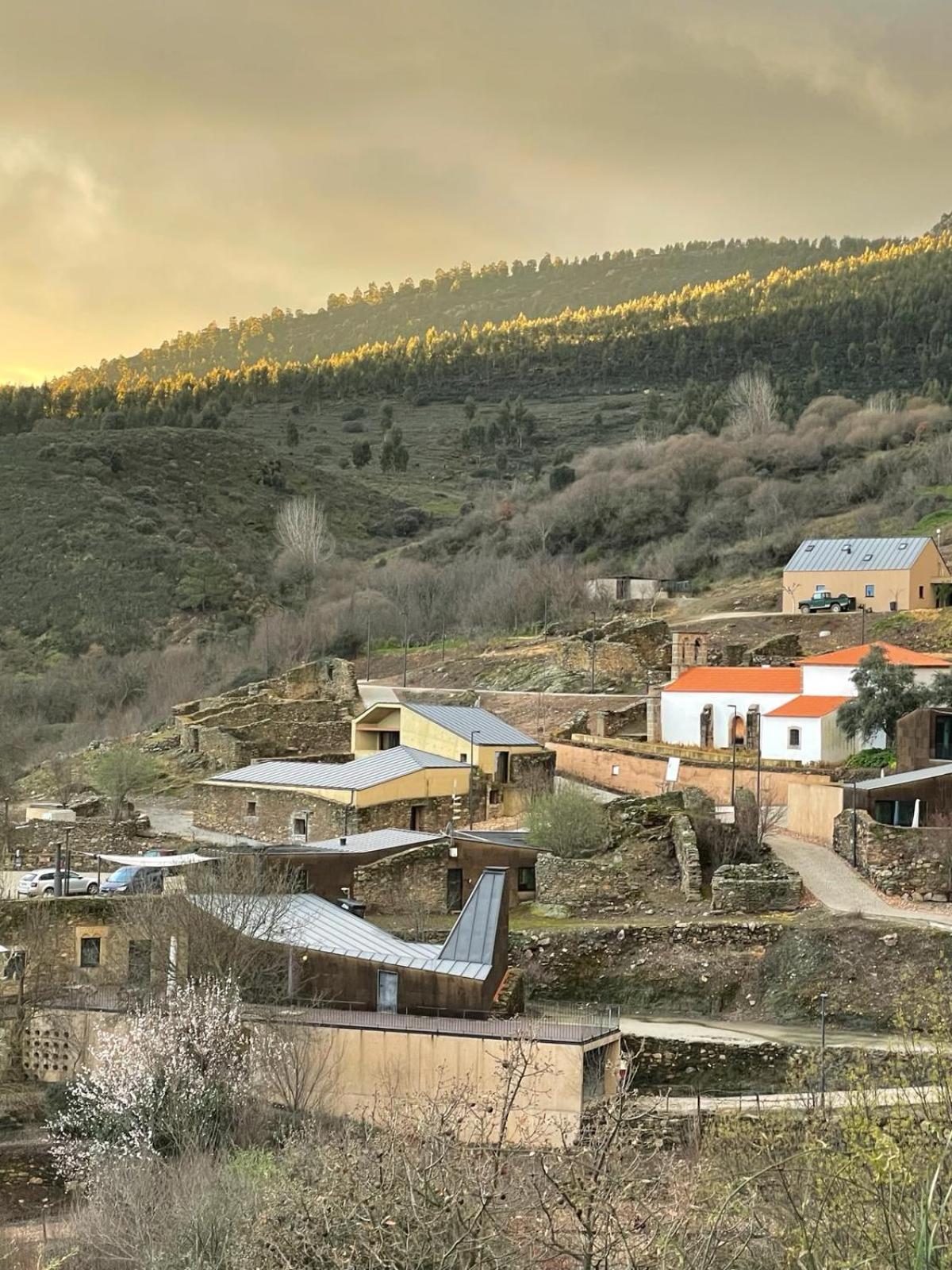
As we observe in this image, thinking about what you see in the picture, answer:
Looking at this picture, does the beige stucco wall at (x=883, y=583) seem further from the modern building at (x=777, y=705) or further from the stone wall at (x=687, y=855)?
the stone wall at (x=687, y=855)

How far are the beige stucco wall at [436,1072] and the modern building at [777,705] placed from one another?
731 inches

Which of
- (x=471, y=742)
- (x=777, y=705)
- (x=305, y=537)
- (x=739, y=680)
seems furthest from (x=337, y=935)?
(x=305, y=537)

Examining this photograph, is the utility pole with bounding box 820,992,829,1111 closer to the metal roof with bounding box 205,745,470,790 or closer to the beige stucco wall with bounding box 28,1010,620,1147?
the beige stucco wall with bounding box 28,1010,620,1147

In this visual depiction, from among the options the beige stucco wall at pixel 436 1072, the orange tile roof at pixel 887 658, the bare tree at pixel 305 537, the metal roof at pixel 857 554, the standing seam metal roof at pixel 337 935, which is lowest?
the beige stucco wall at pixel 436 1072

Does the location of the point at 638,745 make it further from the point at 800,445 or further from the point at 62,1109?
the point at 800,445

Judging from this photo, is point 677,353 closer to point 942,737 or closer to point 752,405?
point 752,405

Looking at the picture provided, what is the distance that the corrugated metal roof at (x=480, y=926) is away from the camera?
27.9 m

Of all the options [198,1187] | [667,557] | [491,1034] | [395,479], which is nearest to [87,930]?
[491,1034]

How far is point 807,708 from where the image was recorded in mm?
43219

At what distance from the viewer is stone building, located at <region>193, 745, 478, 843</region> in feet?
132

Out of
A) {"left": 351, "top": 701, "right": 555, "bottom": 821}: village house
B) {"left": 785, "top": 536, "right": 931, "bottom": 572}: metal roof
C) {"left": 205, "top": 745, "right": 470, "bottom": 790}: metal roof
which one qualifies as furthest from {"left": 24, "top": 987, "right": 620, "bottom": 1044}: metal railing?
{"left": 785, "top": 536, "right": 931, "bottom": 572}: metal roof

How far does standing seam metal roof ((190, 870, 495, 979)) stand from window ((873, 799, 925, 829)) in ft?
33.0

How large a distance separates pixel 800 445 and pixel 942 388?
21.9 m

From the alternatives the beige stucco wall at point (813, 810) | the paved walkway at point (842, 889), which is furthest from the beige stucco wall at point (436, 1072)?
the beige stucco wall at point (813, 810)
